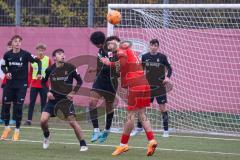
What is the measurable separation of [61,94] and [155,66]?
426 cm

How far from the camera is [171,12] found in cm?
1809

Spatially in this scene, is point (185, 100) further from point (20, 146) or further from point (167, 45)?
point (20, 146)

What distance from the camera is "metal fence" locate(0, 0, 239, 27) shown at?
819 inches

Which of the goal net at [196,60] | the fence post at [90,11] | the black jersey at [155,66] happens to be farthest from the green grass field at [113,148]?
the fence post at [90,11]

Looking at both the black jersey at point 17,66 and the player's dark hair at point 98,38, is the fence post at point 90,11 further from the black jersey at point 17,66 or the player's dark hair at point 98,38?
the player's dark hair at point 98,38

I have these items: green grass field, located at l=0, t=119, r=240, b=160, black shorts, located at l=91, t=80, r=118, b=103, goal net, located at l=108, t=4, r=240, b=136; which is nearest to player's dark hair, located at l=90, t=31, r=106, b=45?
black shorts, located at l=91, t=80, r=118, b=103

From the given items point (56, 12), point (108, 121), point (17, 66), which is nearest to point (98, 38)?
point (108, 121)

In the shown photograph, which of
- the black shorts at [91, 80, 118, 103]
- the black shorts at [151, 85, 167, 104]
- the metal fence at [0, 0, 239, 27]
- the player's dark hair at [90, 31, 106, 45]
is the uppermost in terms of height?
the metal fence at [0, 0, 239, 27]

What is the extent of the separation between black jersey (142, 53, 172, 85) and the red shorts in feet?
13.5

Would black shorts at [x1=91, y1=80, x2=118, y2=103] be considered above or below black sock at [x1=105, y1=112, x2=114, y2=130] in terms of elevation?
above

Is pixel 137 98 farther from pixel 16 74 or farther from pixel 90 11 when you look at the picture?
pixel 90 11

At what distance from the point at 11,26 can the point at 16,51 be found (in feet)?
21.9

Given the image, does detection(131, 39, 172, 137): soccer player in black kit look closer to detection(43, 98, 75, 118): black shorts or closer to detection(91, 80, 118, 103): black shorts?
detection(91, 80, 118, 103): black shorts

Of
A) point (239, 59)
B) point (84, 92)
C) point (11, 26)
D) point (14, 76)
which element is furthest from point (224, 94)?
point (11, 26)
